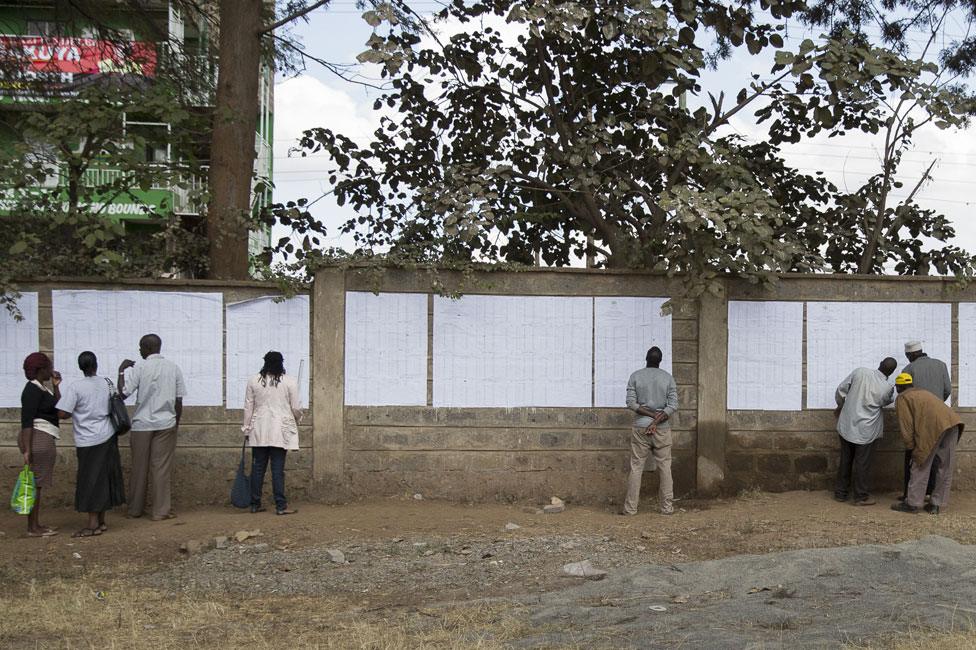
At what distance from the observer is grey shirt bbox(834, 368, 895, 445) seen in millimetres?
10297

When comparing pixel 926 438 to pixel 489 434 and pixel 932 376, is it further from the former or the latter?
pixel 489 434

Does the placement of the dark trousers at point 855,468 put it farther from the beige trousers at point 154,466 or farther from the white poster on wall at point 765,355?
the beige trousers at point 154,466

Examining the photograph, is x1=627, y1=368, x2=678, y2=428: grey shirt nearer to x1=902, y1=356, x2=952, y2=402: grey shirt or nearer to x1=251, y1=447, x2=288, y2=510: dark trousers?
x1=902, y1=356, x2=952, y2=402: grey shirt

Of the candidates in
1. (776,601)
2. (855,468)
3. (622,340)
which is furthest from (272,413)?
(855,468)

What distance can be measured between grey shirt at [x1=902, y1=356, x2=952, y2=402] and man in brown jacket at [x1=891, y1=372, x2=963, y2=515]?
284 mm

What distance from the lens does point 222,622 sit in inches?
251

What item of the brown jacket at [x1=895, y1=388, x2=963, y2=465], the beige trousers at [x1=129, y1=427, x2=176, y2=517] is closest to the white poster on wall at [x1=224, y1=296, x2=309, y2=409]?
the beige trousers at [x1=129, y1=427, x2=176, y2=517]

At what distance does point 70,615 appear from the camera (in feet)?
21.3

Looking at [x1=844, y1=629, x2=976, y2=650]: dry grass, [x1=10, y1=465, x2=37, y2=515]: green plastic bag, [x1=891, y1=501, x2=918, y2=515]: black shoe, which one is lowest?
[x1=891, y1=501, x2=918, y2=515]: black shoe

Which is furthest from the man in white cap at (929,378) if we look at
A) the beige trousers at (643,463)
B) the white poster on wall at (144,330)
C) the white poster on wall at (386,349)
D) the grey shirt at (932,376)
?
the white poster on wall at (144,330)

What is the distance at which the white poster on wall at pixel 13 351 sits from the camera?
9.73 metres

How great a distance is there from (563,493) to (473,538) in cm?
165

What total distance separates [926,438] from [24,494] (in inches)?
310

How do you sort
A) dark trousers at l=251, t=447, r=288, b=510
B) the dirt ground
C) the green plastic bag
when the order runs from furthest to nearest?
dark trousers at l=251, t=447, r=288, b=510 < the green plastic bag < the dirt ground
